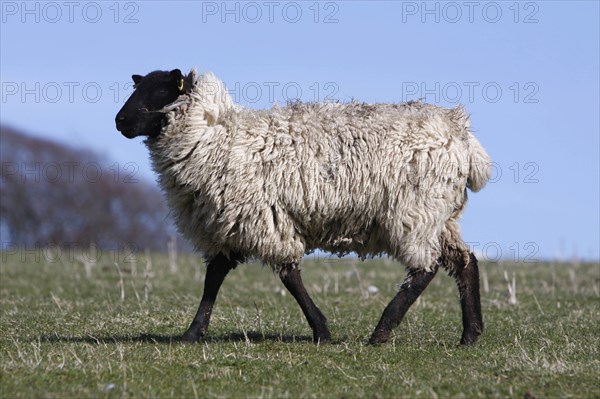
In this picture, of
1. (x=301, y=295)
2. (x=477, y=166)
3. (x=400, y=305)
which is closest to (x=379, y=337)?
(x=400, y=305)

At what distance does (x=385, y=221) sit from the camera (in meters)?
8.84

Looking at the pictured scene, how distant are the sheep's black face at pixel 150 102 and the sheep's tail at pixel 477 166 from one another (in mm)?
2871

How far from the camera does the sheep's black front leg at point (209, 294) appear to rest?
8.95 metres

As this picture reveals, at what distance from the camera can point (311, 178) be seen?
343 inches

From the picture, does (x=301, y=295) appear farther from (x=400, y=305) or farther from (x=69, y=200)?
(x=69, y=200)

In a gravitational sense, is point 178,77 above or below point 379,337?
above

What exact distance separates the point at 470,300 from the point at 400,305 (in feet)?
2.67

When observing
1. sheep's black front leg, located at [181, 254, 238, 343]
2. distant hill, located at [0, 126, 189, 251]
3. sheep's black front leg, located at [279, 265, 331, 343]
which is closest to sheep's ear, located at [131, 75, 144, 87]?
sheep's black front leg, located at [181, 254, 238, 343]

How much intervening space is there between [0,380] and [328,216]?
11.3 ft

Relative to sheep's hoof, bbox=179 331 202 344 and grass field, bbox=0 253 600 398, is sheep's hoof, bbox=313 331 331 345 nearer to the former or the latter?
grass field, bbox=0 253 600 398

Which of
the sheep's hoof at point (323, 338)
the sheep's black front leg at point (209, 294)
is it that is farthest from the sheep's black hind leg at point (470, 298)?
the sheep's black front leg at point (209, 294)

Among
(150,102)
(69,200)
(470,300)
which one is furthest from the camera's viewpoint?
(69,200)

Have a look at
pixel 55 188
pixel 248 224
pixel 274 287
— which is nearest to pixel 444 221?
pixel 248 224

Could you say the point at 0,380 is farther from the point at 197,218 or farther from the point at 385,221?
the point at 385,221
